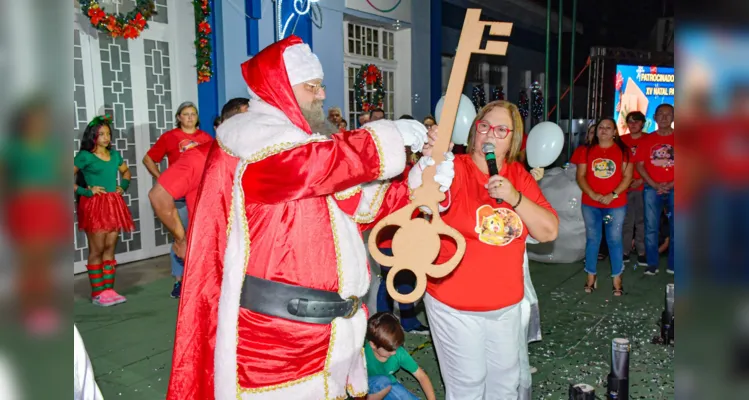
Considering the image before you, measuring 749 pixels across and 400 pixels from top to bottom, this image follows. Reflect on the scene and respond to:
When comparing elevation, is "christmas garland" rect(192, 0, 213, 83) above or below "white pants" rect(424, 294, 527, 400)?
above

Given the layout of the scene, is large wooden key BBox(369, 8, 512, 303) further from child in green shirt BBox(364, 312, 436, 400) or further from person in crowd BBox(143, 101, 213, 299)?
person in crowd BBox(143, 101, 213, 299)

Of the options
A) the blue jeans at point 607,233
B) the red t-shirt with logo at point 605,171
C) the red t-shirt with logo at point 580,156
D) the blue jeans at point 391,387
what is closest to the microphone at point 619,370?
the blue jeans at point 391,387

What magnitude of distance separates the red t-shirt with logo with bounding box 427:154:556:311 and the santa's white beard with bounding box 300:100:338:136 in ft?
1.87

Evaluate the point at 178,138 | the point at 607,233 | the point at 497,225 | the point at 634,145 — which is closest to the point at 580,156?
the point at 607,233

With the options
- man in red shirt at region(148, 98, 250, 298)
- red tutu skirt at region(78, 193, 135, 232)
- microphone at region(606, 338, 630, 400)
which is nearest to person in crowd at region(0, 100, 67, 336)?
microphone at region(606, 338, 630, 400)

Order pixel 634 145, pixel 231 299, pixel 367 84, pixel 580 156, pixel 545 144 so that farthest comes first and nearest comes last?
pixel 367 84
pixel 634 145
pixel 580 156
pixel 545 144
pixel 231 299

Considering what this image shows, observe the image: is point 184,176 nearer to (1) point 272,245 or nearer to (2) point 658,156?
(1) point 272,245

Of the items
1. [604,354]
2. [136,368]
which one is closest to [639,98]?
[604,354]

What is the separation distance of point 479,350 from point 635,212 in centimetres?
495

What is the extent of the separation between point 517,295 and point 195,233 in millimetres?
1262

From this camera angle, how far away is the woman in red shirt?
203 inches

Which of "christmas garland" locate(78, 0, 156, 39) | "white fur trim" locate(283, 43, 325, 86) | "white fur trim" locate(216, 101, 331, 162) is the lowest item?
"white fur trim" locate(216, 101, 331, 162)

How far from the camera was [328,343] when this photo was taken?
6.41 ft

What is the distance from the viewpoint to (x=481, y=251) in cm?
230
